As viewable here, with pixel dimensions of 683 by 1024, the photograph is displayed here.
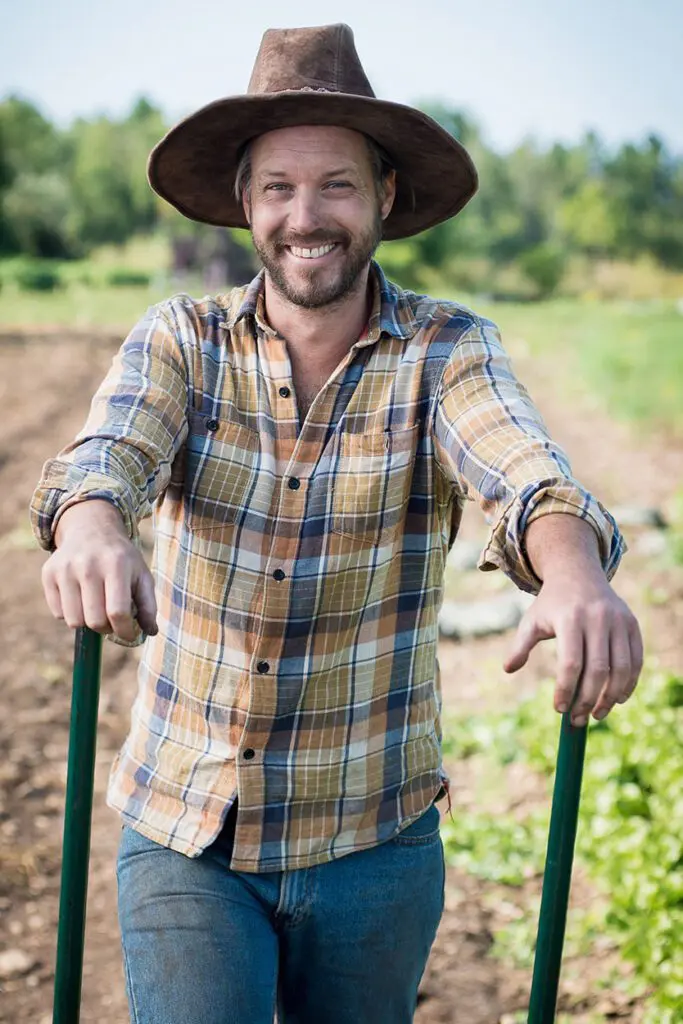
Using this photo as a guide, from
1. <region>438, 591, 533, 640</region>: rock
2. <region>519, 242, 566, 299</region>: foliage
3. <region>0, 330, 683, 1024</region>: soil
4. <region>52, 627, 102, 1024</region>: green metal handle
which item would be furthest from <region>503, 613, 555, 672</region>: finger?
<region>519, 242, 566, 299</region>: foliage

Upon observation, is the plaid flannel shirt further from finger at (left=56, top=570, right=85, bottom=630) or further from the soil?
the soil

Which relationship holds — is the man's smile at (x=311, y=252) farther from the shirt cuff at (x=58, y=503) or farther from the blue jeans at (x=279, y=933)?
the blue jeans at (x=279, y=933)

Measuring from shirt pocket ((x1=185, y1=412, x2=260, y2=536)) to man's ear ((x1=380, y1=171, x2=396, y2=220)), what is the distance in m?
0.64

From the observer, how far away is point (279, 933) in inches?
79.9

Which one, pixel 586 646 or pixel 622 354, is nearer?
pixel 586 646

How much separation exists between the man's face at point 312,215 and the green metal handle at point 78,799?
2.94 ft

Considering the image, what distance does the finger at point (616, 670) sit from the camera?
1425mm

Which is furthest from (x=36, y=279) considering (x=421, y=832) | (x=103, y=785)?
(x=421, y=832)

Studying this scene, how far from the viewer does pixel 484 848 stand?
422cm

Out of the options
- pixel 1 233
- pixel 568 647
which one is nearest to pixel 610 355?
pixel 568 647

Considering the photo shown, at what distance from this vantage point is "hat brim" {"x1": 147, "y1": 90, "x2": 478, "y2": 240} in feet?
7.11

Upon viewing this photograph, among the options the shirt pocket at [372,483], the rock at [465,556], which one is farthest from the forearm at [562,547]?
the rock at [465,556]

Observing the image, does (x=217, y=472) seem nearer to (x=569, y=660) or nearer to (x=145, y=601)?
(x=145, y=601)

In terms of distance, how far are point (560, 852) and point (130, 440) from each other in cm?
93
